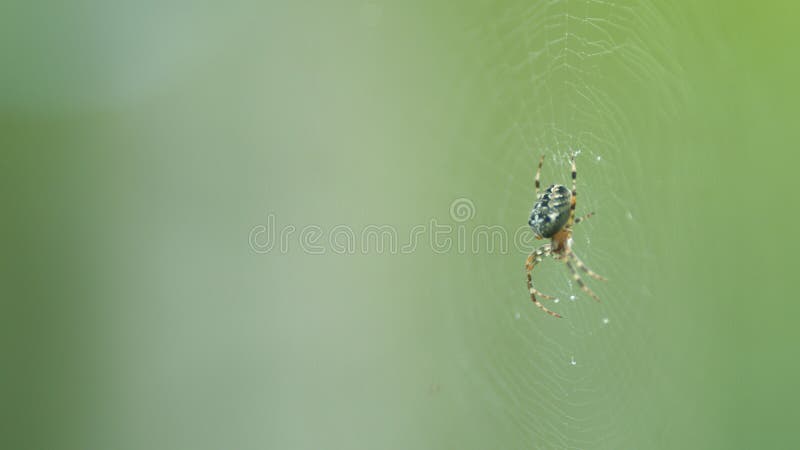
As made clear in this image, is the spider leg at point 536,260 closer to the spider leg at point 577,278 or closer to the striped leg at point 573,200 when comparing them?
the spider leg at point 577,278

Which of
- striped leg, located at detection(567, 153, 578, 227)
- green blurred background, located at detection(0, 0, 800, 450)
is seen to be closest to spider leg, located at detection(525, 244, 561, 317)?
green blurred background, located at detection(0, 0, 800, 450)

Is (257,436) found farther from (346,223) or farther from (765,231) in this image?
(765,231)

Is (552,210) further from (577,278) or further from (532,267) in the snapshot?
(532,267)

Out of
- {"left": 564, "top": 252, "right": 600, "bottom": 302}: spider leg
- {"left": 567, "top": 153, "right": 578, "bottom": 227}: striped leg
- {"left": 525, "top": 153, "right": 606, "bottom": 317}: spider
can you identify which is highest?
{"left": 567, "top": 153, "right": 578, "bottom": 227}: striped leg

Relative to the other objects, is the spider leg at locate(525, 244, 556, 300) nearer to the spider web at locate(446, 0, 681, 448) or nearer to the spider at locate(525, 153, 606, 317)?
the spider at locate(525, 153, 606, 317)

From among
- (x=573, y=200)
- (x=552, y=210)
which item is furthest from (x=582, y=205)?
(x=552, y=210)

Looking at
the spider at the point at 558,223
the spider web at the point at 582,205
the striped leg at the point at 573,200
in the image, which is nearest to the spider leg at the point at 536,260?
the spider at the point at 558,223
